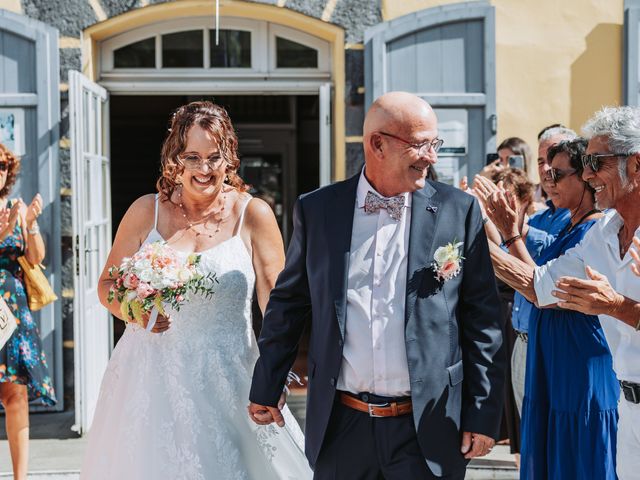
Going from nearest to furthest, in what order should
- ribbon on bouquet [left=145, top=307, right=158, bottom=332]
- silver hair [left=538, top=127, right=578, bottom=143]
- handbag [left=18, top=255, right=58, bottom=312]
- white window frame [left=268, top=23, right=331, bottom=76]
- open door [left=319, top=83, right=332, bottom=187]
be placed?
ribbon on bouquet [left=145, top=307, right=158, bottom=332] < silver hair [left=538, top=127, right=578, bottom=143] < handbag [left=18, top=255, right=58, bottom=312] < open door [left=319, top=83, right=332, bottom=187] < white window frame [left=268, top=23, right=331, bottom=76]

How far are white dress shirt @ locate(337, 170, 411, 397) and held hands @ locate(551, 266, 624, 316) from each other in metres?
0.54

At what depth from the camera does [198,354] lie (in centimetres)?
397

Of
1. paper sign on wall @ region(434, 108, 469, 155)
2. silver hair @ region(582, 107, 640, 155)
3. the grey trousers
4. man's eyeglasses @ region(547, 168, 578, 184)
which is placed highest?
paper sign on wall @ region(434, 108, 469, 155)

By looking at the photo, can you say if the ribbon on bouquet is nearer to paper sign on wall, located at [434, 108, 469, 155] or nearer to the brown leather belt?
the brown leather belt

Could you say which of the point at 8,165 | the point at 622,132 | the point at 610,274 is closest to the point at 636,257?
the point at 610,274

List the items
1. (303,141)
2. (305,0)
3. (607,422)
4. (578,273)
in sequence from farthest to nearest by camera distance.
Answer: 1. (303,141)
2. (305,0)
3. (607,422)
4. (578,273)

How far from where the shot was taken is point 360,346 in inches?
121

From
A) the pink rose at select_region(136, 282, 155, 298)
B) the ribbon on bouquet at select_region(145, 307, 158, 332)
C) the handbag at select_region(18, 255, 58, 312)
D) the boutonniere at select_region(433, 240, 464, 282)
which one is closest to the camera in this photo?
the boutonniere at select_region(433, 240, 464, 282)

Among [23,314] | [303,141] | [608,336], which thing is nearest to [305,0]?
[23,314]

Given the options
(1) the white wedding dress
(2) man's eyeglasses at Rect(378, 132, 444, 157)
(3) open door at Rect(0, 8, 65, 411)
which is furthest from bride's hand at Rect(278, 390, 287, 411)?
(3) open door at Rect(0, 8, 65, 411)

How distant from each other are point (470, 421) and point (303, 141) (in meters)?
11.1

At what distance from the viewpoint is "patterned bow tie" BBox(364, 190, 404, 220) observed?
125 inches

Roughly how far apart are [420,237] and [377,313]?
0.99ft

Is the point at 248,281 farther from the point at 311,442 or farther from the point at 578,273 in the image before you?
the point at 578,273
